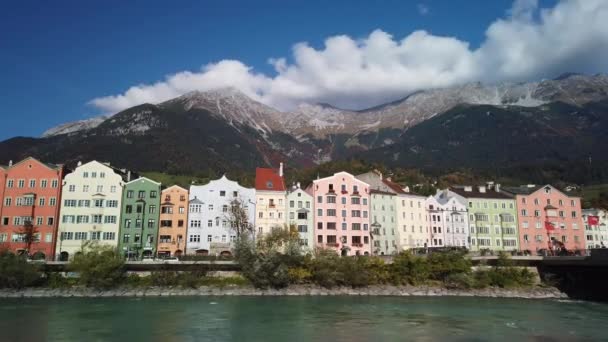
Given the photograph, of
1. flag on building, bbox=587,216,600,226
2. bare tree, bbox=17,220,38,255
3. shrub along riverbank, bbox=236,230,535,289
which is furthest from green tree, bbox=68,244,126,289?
flag on building, bbox=587,216,600,226

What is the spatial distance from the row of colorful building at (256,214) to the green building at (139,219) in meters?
0.17

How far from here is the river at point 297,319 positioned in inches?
1451

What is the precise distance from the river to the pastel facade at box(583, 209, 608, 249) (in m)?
63.4

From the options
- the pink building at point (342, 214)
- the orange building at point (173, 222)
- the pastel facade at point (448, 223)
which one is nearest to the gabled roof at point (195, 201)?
the orange building at point (173, 222)

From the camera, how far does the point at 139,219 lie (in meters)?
81.0

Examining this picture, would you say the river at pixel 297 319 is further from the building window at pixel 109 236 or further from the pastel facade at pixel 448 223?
the pastel facade at pixel 448 223

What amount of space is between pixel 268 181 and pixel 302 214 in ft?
30.2

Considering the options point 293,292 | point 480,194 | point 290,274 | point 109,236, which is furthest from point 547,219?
point 109,236

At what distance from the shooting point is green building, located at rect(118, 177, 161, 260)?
3142 inches

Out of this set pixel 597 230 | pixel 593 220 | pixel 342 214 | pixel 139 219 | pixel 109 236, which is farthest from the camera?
pixel 597 230

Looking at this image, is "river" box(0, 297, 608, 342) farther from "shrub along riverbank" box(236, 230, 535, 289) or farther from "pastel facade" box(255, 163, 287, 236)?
"pastel facade" box(255, 163, 287, 236)

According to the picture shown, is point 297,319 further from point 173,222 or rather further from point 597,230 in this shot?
point 597,230

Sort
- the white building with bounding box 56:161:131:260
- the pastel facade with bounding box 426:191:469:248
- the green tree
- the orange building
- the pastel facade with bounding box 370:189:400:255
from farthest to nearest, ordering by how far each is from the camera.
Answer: the pastel facade with bounding box 426:191:469:248 → the pastel facade with bounding box 370:189:400:255 → the orange building → the white building with bounding box 56:161:131:260 → the green tree

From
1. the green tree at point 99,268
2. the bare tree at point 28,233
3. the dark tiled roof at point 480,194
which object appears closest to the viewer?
the green tree at point 99,268
